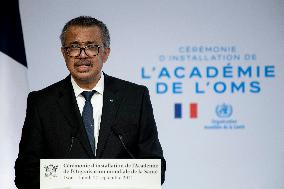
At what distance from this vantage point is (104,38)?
5.71ft

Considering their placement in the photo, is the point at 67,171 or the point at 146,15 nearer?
the point at 67,171

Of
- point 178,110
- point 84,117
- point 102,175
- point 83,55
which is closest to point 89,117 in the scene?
point 84,117

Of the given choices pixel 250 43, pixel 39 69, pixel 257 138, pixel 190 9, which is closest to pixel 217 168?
pixel 257 138

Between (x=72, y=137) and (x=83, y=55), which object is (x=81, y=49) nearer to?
(x=83, y=55)

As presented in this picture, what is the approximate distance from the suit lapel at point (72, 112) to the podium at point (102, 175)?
29cm

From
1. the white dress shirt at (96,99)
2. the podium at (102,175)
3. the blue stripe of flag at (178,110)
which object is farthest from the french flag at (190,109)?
the podium at (102,175)

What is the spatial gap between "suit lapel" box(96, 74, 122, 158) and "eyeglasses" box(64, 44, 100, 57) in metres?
A: 0.19

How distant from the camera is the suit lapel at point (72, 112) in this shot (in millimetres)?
1603

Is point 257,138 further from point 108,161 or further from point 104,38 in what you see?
point 108,161

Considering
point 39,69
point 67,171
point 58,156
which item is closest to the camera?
point 67,171

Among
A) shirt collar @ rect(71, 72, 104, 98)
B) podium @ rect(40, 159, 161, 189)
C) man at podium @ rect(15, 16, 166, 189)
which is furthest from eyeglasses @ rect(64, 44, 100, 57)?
podium @ rect(40, 159, 161, 189)

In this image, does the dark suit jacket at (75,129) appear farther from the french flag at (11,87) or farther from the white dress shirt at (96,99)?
the french flag at (11,87)

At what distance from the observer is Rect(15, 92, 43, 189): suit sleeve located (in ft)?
5.02

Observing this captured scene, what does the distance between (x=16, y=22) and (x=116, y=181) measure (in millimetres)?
1865
